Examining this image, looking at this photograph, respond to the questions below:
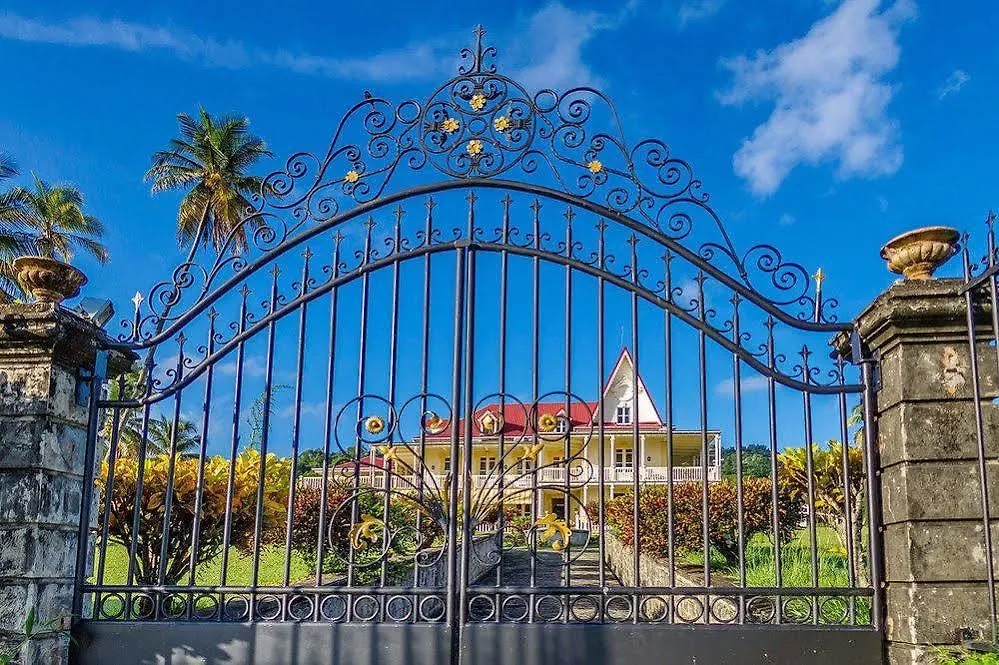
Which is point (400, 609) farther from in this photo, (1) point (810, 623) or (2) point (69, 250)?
(2) point (69, 250)

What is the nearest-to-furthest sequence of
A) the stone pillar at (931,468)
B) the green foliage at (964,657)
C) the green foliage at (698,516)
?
1. the green foliage at (964,657)
2. the stone pillar at (931,468)
3. the green foliage at (698,516)

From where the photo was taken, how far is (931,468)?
13.8 ft

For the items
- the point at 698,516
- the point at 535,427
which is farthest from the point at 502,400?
the point at 698,516

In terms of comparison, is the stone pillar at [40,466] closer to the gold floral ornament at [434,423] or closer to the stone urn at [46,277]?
the stone urn at [46,277]

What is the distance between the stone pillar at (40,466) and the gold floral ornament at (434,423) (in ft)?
6.45

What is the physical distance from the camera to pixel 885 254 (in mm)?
4594

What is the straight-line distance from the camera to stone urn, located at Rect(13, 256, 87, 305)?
4898 mm

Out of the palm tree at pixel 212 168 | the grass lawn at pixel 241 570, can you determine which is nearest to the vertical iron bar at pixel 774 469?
the grass lawn at pixel 241 570

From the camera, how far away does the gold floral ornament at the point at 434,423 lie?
462cm

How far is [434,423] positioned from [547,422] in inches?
23.7

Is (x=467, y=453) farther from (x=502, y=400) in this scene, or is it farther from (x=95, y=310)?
(x=95, y=310)

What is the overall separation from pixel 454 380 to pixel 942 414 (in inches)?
96.6

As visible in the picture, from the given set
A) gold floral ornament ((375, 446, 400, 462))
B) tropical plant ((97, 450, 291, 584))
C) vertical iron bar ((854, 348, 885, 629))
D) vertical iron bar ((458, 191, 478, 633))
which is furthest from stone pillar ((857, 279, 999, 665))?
tropical plant ((97, 450, 291, 584))

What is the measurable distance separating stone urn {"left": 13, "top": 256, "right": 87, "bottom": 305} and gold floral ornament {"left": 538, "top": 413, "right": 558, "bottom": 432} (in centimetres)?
279
